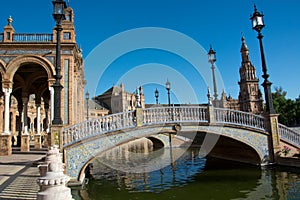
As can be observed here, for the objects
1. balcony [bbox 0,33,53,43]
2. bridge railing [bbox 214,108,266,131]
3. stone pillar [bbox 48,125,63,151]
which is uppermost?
balcony [bbox 0,33,53,43]

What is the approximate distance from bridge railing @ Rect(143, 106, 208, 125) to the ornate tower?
2511 inches

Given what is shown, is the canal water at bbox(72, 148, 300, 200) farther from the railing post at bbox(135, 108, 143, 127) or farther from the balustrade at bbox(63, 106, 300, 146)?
the railing post at bbox(135, 108, 143, 127)

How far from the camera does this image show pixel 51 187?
4883 millimetres

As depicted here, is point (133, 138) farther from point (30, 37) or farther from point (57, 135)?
point (30, 37)

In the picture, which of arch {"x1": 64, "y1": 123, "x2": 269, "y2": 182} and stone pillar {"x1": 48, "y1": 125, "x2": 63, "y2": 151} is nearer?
stone pillar {"x1": 48, "y1": 125, "x2": 63, "y2": 151}

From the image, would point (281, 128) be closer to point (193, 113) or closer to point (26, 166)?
point (193, 113)

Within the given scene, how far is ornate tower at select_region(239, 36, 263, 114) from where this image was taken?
2788 inches

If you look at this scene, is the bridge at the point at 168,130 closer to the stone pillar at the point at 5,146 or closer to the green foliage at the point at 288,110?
the stone pillar at the point at 5,146

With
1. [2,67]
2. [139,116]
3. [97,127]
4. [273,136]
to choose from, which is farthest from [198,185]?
[2,67]

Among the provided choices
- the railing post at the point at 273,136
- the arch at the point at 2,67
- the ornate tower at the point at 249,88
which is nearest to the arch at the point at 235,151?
the railing post at the point at 273,136

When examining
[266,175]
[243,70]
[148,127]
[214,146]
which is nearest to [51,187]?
[148,127]

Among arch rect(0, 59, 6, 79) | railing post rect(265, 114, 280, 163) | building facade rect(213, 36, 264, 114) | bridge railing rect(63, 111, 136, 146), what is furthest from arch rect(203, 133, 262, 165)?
building facade rect(213, 36, 264, 114)

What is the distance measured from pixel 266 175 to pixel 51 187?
981 centimetres

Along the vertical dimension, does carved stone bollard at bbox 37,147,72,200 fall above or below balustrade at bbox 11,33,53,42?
below
